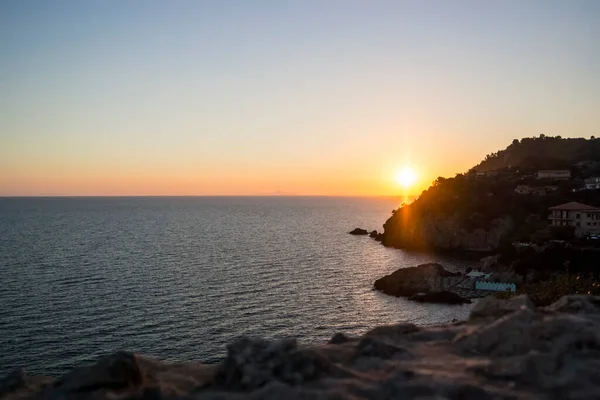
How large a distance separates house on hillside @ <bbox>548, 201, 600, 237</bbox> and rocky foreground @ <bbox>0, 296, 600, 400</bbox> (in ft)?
326

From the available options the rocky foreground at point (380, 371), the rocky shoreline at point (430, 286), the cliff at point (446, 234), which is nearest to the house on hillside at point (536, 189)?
the cliff at point (446, 234)

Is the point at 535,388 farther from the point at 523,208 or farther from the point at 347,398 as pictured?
the point at 523,208

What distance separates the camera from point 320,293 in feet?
237

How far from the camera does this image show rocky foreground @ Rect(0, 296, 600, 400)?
966 cm

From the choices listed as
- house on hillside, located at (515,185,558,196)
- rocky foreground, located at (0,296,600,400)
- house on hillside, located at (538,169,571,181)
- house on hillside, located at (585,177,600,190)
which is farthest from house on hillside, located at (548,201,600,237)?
rocky foreground, located at (0,296,600,400)

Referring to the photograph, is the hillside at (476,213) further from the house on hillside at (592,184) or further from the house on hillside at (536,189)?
the house on hillside at (592,184)

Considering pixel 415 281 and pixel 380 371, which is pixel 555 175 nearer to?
pixel 415 281

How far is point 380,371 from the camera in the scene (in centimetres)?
1097

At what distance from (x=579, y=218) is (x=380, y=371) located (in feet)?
348

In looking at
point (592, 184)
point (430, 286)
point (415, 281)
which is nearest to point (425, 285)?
point (430, 286)

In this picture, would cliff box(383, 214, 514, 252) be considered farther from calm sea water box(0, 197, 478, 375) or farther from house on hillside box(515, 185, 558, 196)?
house on hillside box(515, 185, 558, 196)

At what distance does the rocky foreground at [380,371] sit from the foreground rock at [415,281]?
62.3m

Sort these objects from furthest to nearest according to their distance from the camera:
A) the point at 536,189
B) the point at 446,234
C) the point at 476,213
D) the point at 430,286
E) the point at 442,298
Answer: the point at 536,189 → the point at 446,234 → the point at 476,213 → the point at 430,286 → the point at 442,298

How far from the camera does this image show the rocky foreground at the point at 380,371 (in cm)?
966
